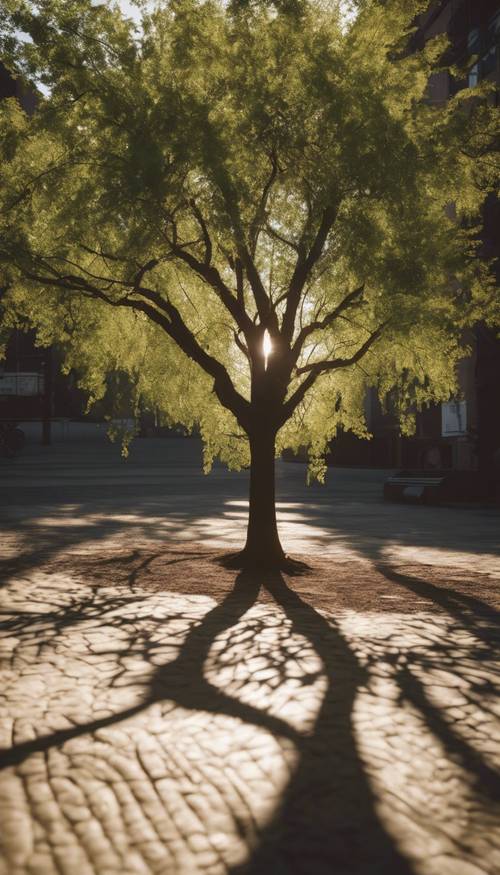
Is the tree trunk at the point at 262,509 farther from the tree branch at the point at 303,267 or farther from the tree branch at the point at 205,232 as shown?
the tree branch at the point at 205,232

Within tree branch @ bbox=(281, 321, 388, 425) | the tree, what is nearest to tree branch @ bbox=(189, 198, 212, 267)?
the tree

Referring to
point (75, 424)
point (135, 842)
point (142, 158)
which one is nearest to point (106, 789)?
point (135, 842)

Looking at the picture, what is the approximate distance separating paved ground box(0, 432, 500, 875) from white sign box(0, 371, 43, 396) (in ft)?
134

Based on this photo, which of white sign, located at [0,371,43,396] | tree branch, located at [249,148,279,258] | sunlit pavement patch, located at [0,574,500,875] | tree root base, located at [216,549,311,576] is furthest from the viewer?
white sign, located at [0,371,43,396]

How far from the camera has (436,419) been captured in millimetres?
39500

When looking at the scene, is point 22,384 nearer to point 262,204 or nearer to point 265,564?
point 265,564

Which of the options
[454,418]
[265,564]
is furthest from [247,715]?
[454,418]

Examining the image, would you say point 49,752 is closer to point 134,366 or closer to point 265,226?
point 265,226

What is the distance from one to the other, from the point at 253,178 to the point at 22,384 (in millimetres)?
43714

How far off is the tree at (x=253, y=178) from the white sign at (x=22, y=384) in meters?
40.9

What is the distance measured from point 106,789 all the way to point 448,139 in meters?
9.01

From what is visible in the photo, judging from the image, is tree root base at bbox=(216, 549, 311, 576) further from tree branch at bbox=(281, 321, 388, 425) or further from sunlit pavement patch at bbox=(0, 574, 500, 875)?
sunlit pavement patch at bbox=(0, 574, 500, 875)

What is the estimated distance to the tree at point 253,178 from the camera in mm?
9773

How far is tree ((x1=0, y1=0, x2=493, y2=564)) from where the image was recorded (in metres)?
9.77
